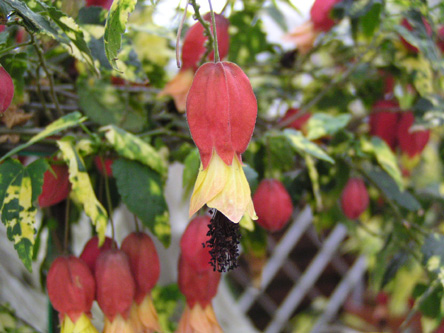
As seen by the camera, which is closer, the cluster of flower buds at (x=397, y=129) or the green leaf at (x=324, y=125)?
the green leaf at (x=324, y=125)

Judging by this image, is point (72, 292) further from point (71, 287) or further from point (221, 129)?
point (221, 129)

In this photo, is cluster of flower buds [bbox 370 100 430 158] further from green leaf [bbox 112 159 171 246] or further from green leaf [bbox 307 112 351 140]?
green leaf [bbox 112 159 171 246]

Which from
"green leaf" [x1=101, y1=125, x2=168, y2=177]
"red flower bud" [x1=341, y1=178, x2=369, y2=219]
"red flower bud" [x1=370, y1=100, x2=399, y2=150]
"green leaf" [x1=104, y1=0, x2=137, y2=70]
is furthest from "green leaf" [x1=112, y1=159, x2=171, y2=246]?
"red flower bud" [x1=370, y1=100, x2=399, y2=150]

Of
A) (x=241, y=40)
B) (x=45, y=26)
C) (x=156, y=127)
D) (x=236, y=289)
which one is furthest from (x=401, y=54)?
(x=236, y=289)

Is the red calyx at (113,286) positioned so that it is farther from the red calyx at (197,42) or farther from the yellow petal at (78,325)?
the red calyx at (197,42)

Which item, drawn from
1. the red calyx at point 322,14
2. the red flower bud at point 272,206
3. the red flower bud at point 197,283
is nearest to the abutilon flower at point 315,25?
the red calyx at point 322,14

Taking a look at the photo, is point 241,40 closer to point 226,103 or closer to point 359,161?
point 359,161

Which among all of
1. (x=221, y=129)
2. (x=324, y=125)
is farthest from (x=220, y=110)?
(x=324, y=125)
